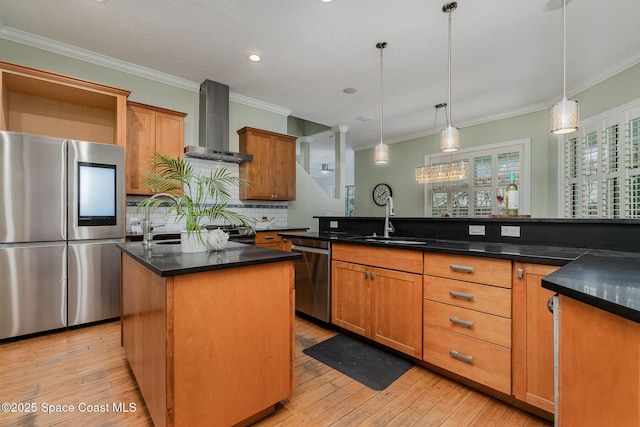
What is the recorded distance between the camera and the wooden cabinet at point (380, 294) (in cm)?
217

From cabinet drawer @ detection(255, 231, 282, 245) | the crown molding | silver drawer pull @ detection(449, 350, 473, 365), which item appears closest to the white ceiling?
the crown molding

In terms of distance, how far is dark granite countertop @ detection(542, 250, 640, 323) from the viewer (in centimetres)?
70

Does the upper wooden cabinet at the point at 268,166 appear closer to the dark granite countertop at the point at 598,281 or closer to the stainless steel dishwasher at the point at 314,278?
the stainless steel dishwasher at the point at 314,278

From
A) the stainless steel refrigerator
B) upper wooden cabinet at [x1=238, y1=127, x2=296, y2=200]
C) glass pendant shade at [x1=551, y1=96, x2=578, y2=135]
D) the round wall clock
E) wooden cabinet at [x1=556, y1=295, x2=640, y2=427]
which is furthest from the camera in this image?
the round wall clock

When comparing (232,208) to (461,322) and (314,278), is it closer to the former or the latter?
(314,278)

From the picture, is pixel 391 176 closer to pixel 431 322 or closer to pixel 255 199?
pixel 255 199

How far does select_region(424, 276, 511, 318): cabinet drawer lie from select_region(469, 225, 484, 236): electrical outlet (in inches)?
28.5

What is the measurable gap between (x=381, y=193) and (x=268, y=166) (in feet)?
11.7

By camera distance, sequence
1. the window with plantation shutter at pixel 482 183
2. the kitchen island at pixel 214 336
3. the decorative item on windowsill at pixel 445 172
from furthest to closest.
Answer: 1. the window with plantation shutter at pixel 482 183
2. the decorative item on windowsill at pixel 445 172
3. the kitchen island at pixel 214 336

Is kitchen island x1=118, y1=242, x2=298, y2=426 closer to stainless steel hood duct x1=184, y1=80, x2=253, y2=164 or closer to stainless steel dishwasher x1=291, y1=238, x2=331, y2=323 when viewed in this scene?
stainless steel dishwasher x1=291, y1=238, x2=331, y2=323

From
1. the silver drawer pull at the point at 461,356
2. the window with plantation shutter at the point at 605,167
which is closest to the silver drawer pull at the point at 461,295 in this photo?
the silver drawer pull at the point at 461,356

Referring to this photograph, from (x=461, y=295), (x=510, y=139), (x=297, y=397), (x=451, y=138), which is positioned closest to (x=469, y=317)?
(x=461, y=295)

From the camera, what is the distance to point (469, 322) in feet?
6.12

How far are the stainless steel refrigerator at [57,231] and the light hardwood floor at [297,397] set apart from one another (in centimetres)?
47
